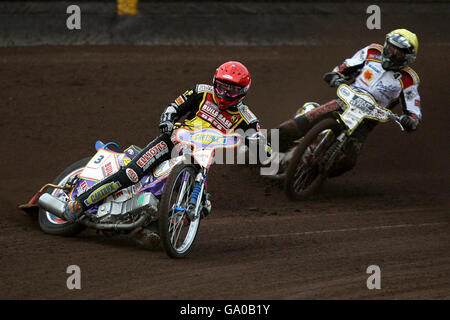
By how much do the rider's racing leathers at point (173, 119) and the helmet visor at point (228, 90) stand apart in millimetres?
180

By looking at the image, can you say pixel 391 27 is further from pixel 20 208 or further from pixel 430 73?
pixel 20 208

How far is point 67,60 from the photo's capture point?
1287 cm

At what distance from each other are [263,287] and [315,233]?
2286mm

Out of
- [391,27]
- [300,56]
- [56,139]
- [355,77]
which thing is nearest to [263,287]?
[355,77]

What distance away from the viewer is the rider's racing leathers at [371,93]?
9695mm

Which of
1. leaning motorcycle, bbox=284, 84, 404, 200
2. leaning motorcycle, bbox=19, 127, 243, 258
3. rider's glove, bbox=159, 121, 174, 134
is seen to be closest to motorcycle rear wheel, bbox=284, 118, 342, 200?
leaning motorcycle, bbox=284, 84, 404, 200

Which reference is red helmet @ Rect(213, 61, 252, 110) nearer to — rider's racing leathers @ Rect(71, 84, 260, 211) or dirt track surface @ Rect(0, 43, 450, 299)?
rider's racing leathers @ Rect(71, 84, 260, 211)

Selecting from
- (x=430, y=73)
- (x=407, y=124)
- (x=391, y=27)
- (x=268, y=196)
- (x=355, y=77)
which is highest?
(x=391, y=27)

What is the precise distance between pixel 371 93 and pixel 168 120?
143 inches

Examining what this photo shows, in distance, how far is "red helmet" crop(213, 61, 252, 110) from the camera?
7.05m

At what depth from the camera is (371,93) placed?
9.72 m

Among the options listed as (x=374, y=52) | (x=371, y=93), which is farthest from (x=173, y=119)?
(x=374, y=52)

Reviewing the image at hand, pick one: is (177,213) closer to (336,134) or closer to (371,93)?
(336,134)

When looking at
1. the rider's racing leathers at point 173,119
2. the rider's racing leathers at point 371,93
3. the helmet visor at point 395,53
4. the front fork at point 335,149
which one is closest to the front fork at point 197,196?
the rider's racing leathers at point 173,119
